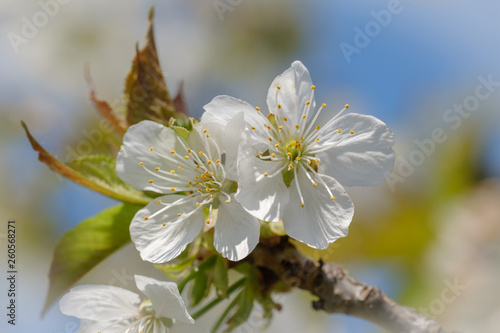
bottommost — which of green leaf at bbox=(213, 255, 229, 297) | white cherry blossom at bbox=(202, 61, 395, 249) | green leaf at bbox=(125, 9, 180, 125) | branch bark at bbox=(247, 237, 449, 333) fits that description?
green leaf at bbox=(213, 255, 229, 297)

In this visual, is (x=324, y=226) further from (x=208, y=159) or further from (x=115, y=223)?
(x=115, y=223)

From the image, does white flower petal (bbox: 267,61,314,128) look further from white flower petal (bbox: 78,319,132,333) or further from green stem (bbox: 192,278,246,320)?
white flower petal (bbox: 78,319,132,333)

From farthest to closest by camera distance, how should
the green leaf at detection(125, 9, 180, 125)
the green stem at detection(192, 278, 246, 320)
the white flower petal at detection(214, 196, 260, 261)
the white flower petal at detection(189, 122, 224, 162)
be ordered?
the green leaf at detection(125, 9, 180, 125), the green stem at detection(192, 278, 246, 320), the white flower petal at detection(189, 122, 224, 162), the white flower petal at detection(214, 196, 260, 261)

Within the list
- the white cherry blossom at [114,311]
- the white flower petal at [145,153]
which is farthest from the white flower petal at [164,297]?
the white flower petal at [145,153]

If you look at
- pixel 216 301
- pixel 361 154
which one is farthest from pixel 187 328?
pixel 361 154

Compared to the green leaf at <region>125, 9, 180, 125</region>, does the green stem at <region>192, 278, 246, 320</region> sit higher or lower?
lower

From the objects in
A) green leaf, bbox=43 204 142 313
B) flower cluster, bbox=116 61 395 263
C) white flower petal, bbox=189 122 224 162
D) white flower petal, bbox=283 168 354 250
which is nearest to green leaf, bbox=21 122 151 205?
green leaf, bbox=43 204 142 313

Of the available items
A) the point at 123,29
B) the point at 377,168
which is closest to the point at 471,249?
the point at 377,168
